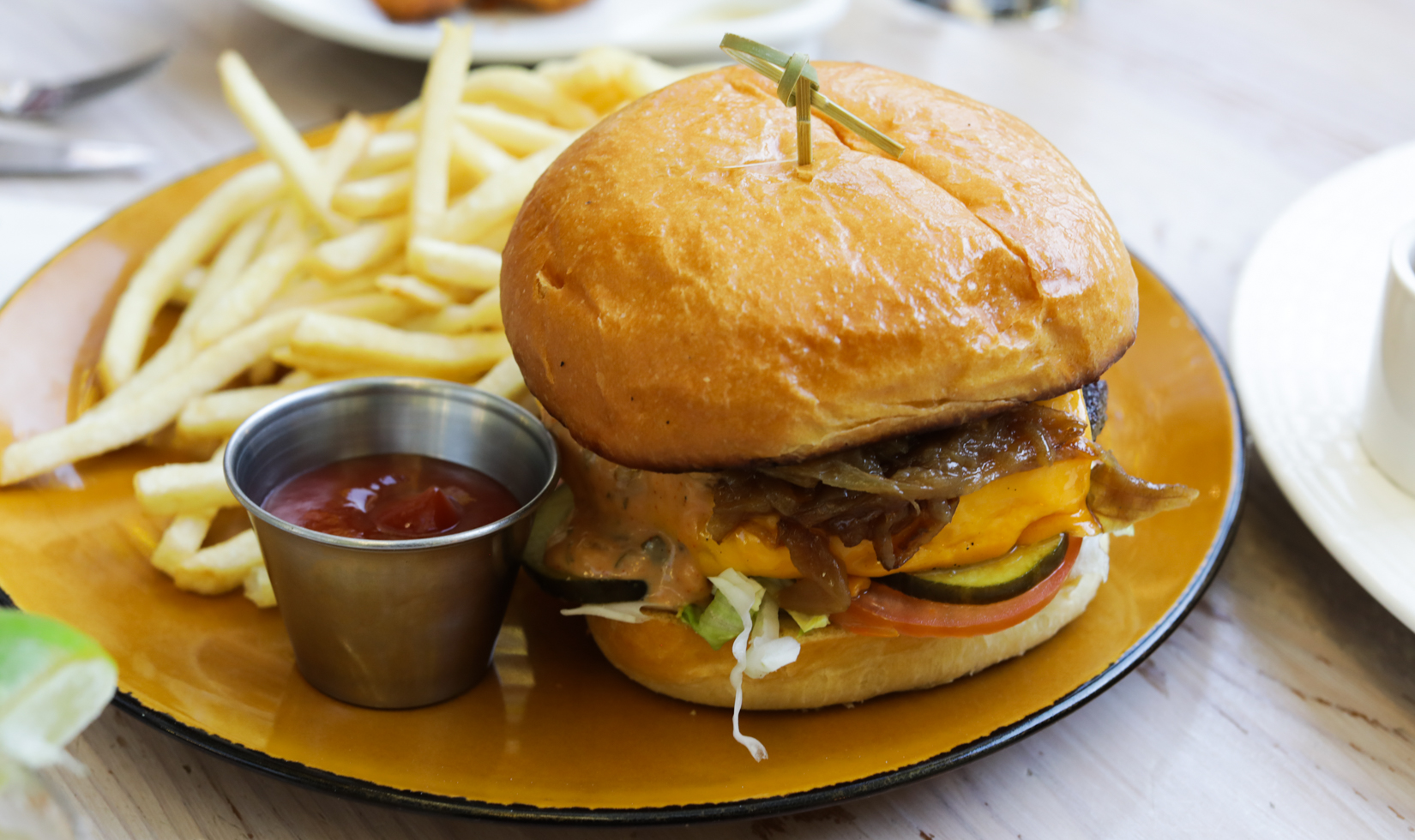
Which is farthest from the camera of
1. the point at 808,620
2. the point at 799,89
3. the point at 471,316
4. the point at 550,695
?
the point at 471,316

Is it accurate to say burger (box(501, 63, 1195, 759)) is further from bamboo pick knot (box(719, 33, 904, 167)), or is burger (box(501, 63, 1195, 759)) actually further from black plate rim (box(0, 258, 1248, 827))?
black plate rim (box(0, 258, 1248, 827))

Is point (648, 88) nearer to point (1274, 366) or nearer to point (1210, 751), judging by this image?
point (1274, 366)

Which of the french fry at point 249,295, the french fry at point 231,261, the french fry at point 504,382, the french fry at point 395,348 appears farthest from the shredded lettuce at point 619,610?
the french fry at point 231,261

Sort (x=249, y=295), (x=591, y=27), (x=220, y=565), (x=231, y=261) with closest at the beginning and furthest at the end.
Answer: (x=220, y=565)
(x=249, y=295)
(x=231, y=261)
(x=591, y=27)

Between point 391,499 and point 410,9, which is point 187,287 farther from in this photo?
point 410,9

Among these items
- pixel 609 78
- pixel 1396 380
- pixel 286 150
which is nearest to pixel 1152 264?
pixel 1396 380

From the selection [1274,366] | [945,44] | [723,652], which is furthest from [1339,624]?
[945,44]

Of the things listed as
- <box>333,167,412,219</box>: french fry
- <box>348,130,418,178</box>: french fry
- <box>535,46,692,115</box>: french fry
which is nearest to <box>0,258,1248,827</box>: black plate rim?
<box>333,167,412,219</box>: french fry
